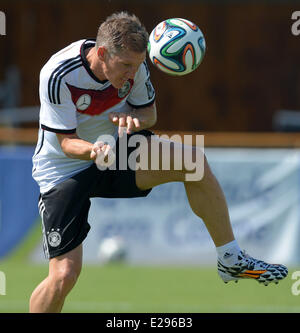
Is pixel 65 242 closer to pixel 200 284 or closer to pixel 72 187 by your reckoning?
pixel 72 187

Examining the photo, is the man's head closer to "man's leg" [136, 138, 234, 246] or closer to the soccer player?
the soccer player

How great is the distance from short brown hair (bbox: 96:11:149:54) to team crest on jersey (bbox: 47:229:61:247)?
1592 millimetres

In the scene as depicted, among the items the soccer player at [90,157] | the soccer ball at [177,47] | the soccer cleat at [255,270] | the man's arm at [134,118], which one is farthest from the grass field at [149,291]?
the soccer ball at [177,47]

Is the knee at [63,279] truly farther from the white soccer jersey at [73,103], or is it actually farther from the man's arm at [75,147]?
the man's arm at [75,147]

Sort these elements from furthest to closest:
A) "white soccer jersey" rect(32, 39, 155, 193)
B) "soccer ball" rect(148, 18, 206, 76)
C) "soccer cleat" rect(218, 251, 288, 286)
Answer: "soccer cleat" rect(218, 251, 288, 286), "soccer ball" rect(148, 18, 206, 76), "white soccer jersey" rect(32, 39, 155, 193)

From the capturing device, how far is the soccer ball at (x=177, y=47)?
22.4ft

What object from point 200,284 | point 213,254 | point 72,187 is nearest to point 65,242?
point 72,187

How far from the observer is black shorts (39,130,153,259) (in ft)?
22.8

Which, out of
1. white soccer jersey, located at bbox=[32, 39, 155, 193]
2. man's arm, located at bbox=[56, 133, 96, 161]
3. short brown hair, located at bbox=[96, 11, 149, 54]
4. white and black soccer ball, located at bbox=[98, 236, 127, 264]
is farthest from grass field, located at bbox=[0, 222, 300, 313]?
short brown hair, located at bbox=[96, 11, 149, 54]

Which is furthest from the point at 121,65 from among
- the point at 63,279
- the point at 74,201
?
the point at 63,279

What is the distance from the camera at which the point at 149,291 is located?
10914mm

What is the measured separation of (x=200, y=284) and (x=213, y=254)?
5.61 feet

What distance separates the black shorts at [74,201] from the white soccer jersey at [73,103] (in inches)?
4.4

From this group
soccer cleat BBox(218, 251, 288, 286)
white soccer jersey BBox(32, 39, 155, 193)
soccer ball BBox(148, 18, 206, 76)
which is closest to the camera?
white soccer jersey BBox(32, 39, 155, 193)
